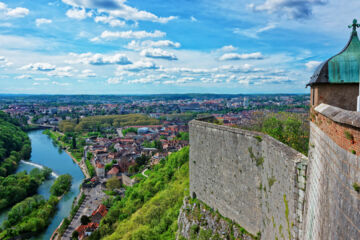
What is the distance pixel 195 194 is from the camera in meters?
10.8

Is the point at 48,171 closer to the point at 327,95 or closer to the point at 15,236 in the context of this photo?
the point at 15,236

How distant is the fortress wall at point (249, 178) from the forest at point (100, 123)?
7561cm

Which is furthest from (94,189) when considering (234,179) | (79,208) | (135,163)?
(234,179)

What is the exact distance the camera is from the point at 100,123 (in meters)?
91.6

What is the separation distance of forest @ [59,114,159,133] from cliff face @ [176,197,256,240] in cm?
7476

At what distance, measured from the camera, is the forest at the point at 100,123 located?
81.5 m

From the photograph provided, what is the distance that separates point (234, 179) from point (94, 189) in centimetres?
2676

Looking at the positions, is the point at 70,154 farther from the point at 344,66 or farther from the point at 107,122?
the point at 344,66

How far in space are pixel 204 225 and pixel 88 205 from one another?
70.0 ft

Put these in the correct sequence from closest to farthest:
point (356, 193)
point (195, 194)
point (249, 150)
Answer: point (356, 193) < point (249, 150) < point (195, 194)

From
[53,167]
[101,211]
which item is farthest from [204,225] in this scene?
[53,167]

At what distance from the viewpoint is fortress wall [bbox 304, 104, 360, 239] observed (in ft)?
8.48

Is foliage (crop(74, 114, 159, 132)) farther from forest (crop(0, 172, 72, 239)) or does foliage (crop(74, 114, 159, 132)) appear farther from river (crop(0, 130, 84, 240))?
forest (crop(0, 172, 72, 239))

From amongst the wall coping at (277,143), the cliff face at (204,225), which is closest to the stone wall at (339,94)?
the wall coping at (277,143)
